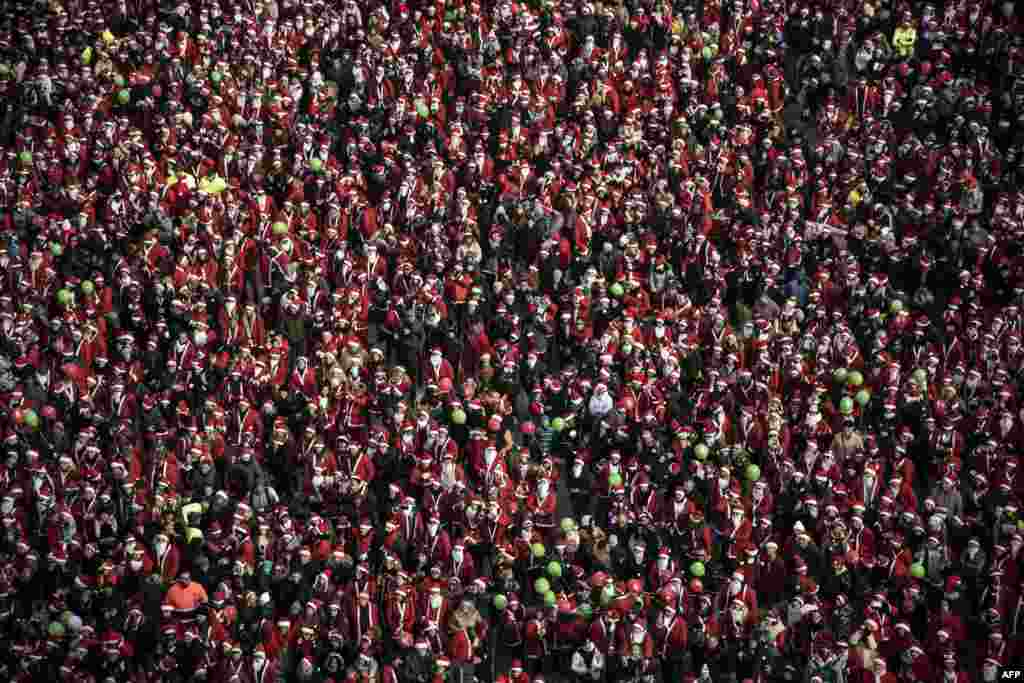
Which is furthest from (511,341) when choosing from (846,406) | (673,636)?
(673,636)

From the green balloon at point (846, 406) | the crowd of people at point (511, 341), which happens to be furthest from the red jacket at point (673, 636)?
the green balloon at point (846, 406)

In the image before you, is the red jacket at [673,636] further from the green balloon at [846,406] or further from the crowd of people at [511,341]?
the green balloon at [846,406]

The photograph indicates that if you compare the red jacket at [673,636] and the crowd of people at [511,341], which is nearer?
the red jacket at [673,636]

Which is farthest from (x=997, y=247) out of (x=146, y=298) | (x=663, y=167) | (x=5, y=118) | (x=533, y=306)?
(x=5, y=118)

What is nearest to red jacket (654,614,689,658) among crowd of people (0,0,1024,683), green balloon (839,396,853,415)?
crowd of people (0,0,1024,683)

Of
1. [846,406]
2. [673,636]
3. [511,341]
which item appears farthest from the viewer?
[511,341]

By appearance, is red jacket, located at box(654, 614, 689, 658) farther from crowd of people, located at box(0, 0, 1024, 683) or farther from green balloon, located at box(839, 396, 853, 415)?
green balloon, located at box(839, 396, 853, 415)

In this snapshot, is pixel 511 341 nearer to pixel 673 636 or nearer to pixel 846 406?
pixel 846 406

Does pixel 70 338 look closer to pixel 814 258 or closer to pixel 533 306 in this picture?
pixel 533 306
